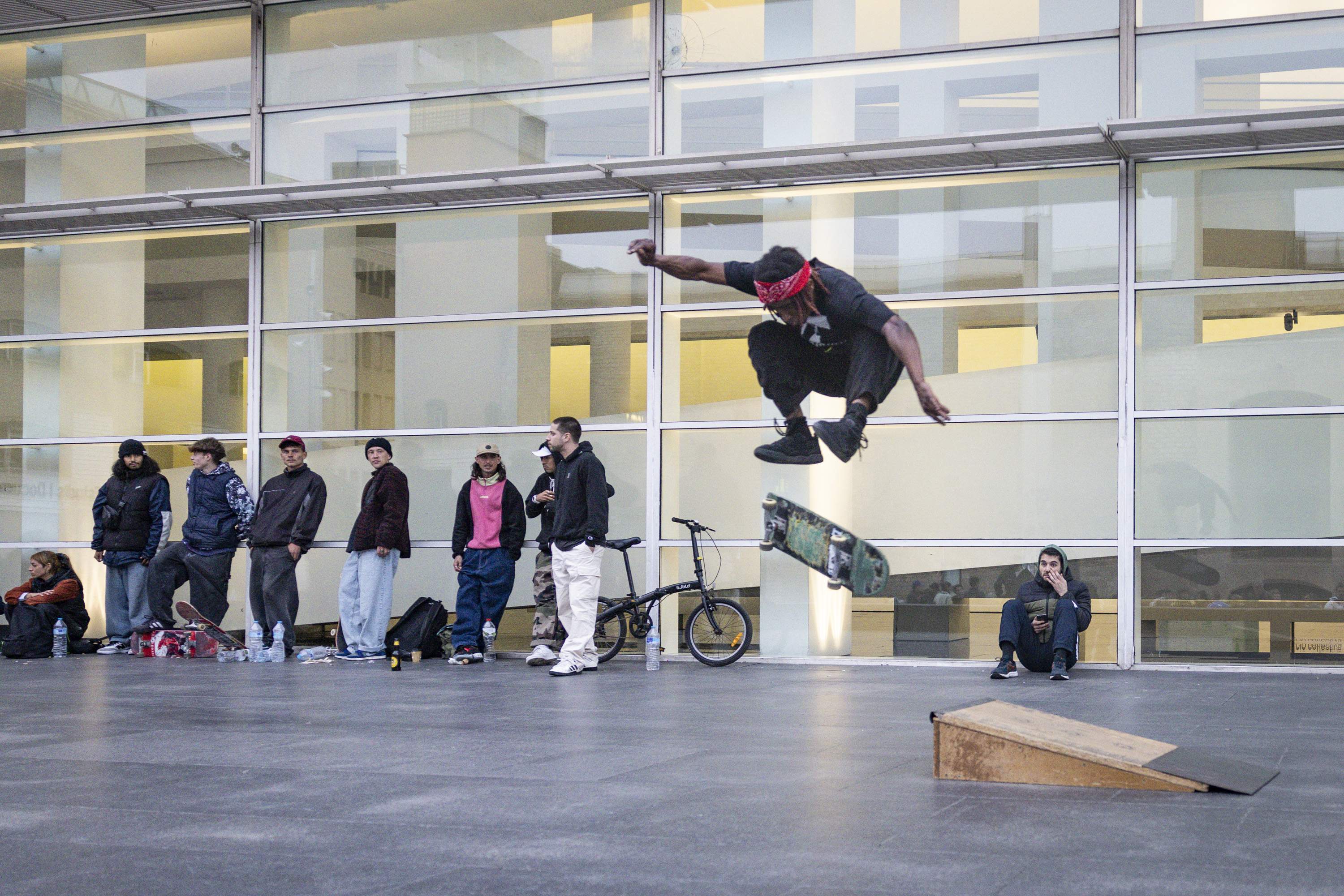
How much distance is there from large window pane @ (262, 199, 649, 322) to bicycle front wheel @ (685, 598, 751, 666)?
2.81 metres

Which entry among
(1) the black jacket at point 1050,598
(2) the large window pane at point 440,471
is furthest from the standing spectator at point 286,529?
(1) the black jacket at point 1050,598

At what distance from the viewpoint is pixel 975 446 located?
11805mm

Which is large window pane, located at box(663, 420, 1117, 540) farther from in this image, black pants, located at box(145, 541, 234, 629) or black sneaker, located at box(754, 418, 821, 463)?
black pants, located at box(145, 541, 234, 629)

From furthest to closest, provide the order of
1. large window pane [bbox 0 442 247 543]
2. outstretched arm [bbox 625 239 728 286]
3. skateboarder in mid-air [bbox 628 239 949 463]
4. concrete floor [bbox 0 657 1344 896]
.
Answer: large window pane [bbox 0 442 247 543], skateboarder in mid-air [bbox 628 239 949 463], outstretched arm [bbox 625 239 728 286], concrete floor [bbox 0 657 1344 896]

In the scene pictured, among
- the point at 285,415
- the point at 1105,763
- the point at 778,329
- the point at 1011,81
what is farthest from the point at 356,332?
the point at 1105,763

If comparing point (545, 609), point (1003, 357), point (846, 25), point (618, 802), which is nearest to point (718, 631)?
point (545, 609)

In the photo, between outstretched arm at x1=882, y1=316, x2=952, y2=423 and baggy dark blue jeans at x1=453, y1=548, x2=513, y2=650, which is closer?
outstretched arm at x1=882, y1=316, x2=952, y2=423

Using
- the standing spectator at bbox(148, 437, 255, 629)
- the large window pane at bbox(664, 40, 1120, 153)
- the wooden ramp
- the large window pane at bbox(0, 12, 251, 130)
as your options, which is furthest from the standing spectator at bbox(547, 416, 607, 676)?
the large window pane at bbox(0, 12, 251, 130)

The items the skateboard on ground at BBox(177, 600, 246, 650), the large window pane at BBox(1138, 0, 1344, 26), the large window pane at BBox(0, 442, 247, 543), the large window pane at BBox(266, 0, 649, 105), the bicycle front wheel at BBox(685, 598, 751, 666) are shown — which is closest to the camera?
the large window pane at BBox(1138, 0, 1344, 26)

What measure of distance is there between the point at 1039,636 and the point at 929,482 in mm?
1891

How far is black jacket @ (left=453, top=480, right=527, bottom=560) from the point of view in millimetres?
12125

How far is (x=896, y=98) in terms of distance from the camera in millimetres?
12180

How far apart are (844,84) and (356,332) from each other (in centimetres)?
507

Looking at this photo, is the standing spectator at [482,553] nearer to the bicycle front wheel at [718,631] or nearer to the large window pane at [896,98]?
the bicycle front wheel at [718,631]
